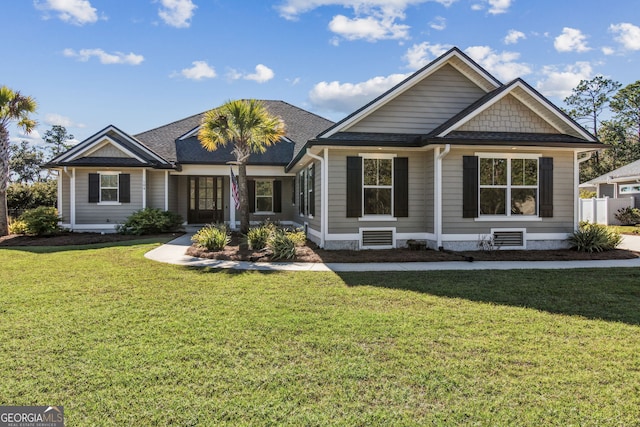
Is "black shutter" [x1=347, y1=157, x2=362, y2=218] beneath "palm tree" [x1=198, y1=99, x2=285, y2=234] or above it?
beneath

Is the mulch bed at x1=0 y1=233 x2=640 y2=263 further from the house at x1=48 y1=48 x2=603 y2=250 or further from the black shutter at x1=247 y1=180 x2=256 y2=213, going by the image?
the black shutter at x1=247 y1=180 x2=256 y2=213

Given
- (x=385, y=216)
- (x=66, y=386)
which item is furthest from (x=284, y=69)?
(x=66, y=386)

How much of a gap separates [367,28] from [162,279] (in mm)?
11825

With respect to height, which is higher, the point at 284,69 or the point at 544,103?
the point at 284,69

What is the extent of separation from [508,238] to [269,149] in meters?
12.1

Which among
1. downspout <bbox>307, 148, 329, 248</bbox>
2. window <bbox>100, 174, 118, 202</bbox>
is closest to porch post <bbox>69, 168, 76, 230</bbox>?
window <bbox>100, 174, 118, 202</bbox>

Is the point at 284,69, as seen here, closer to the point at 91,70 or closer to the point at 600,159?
the point at 91,70

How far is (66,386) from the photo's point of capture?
305 centimetres

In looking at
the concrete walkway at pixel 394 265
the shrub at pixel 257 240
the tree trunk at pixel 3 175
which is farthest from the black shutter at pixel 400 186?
the tree trunk at pixel 3 175

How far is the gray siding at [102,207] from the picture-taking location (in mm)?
15922

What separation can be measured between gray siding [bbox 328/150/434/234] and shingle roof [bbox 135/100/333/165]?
306 inches

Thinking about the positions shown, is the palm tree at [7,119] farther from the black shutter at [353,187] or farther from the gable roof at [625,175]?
the gable roof at [625,175]

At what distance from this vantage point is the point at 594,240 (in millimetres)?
10586

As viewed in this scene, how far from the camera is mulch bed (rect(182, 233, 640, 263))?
945 centimetres
